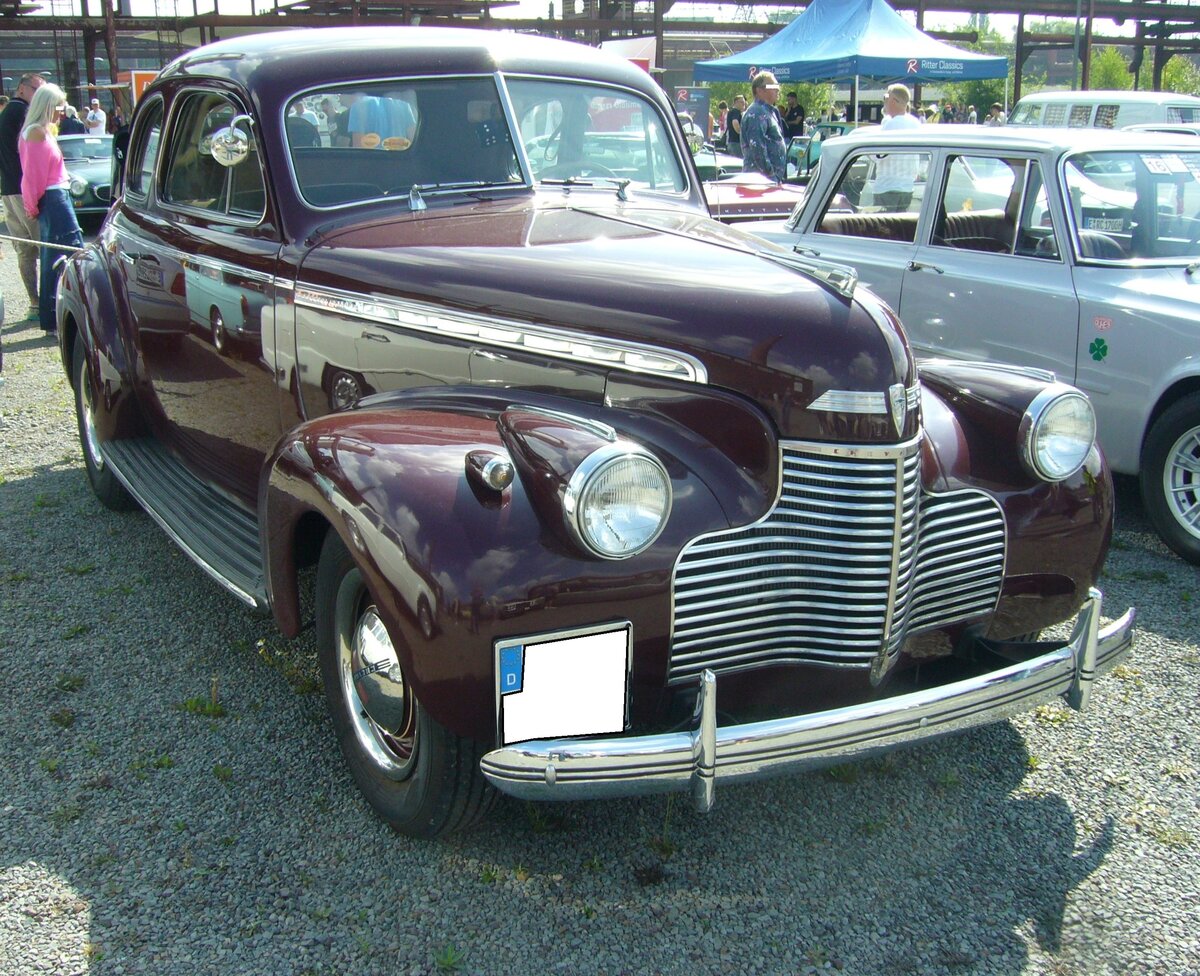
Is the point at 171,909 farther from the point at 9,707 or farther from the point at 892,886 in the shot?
the point at 892,886

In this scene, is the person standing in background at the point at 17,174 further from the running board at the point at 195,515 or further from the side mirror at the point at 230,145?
the side mirror at the point at 230,145

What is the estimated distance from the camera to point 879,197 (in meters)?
6.25

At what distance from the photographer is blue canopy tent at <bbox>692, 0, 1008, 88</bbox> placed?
595 inches

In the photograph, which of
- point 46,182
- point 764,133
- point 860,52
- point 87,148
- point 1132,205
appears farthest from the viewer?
point 860,52

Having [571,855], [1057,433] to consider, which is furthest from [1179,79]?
[571,855]

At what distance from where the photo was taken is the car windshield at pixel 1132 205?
520 cm

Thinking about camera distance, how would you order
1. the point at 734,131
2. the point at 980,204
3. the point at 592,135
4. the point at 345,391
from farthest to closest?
the point at 734,131 → the point at 980,204 → the point at 592,135 → the point at 345,391

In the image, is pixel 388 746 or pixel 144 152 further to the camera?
pixel 144 152

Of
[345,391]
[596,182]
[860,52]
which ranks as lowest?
[345,391]

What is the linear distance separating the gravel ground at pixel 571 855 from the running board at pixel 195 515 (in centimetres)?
39

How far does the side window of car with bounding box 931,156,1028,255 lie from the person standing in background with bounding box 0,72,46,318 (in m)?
7.10

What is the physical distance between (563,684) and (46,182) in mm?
8137

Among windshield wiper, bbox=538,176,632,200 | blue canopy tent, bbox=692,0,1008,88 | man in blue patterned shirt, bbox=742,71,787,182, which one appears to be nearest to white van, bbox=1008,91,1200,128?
blue canopy tent, bbox=692,0,1008,88

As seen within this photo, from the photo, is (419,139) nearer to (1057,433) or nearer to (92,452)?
(1057,433)
